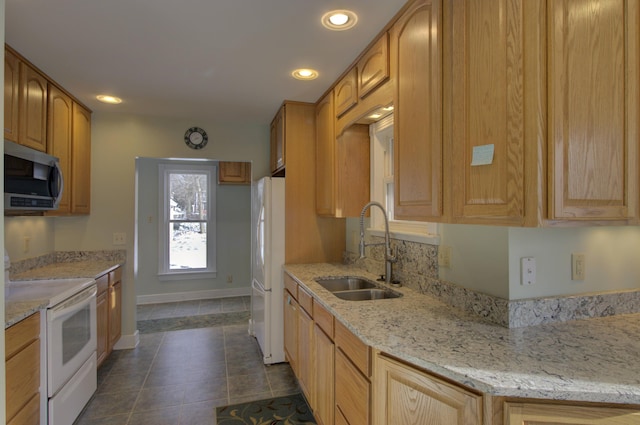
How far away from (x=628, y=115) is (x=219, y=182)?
15.9 ft

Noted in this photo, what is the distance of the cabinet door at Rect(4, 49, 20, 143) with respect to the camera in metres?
2.06

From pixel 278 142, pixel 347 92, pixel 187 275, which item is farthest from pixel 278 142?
pixel 187 275

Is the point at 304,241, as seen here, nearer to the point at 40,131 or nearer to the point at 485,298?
the point at 485,298

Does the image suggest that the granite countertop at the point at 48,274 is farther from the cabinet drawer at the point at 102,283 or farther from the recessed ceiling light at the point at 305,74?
the recessed ceiling light at the point at 305,74

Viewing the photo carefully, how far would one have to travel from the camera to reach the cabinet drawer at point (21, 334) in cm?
157

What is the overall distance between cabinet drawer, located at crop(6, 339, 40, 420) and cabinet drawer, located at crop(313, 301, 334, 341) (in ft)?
4.96

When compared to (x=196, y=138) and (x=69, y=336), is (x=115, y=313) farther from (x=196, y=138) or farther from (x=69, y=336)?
(x=196, y=138)

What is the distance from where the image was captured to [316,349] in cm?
203

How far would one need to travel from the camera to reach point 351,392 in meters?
1.52

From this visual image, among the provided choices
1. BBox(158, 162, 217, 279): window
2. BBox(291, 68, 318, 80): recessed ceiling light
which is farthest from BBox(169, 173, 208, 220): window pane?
BBox(291, 68, 318, 80): recessed ceiling light

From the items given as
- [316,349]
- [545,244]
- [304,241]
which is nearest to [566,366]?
[545,244]

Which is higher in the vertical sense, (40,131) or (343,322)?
(40,131)

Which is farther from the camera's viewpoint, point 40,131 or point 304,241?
point 304,241

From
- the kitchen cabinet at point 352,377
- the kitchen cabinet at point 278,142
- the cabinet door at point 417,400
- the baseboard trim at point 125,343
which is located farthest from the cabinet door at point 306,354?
the baseboard trim at point 125,343
